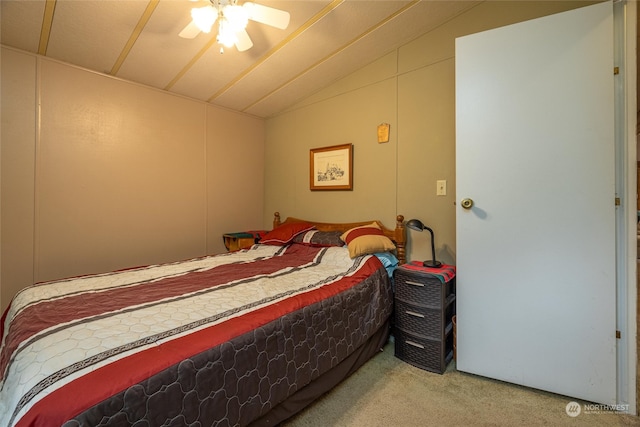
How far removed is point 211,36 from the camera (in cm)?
219

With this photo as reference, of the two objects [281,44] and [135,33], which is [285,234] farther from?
[135,33]

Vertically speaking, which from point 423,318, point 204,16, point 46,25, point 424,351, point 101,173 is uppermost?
point 46,25

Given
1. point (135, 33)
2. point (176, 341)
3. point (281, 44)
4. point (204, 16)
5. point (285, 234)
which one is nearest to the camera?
point (176, 341)

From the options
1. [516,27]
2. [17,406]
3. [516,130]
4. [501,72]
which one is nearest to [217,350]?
[17,406]

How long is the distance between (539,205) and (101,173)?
11.2 ft

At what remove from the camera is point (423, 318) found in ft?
6.32

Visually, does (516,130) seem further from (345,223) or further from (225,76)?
(225,76)

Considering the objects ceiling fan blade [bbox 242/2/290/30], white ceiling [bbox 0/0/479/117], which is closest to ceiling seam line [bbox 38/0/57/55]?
white ceiling [bbox 0/0/479/117]

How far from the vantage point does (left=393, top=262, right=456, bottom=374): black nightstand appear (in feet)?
6.15

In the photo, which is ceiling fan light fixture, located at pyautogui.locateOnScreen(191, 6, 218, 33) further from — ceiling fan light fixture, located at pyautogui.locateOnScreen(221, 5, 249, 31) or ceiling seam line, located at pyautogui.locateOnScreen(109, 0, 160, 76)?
ceiling seam line, located at pyautogui.locateOnScreen(109, 0, 160, 76)

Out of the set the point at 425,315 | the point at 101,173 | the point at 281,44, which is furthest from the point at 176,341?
the point at 281,44

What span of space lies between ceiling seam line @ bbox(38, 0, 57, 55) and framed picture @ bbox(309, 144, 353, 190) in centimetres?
227

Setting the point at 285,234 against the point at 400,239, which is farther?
the point at 285,234

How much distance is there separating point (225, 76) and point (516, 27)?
2389 mm
